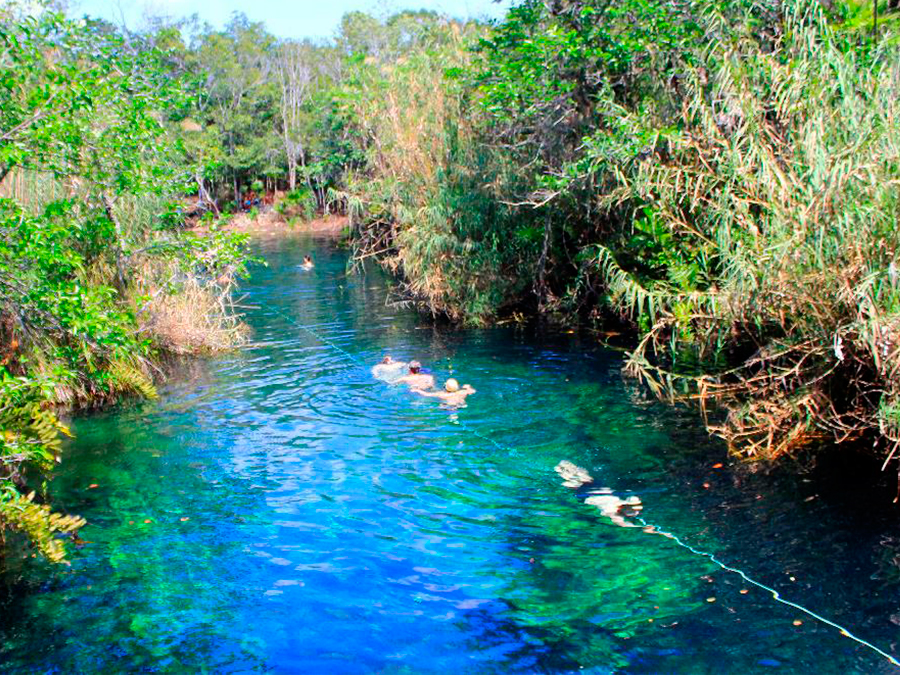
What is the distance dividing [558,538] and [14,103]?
8963mm

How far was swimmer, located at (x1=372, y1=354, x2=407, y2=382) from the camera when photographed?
1487cm

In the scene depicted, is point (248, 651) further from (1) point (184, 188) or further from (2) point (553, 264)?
(2) point (553, 264)

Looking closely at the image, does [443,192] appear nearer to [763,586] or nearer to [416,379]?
[416,379]

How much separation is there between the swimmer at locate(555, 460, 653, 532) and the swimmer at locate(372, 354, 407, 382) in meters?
5.31

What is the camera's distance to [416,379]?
14.2 metres

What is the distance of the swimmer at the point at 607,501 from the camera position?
8891 mm

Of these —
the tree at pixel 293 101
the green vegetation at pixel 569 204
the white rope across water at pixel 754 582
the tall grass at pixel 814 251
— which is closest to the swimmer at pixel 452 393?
the white rope across water at pixel 754 582

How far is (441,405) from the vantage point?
13.3 m

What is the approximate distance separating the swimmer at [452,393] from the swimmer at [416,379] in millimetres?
201

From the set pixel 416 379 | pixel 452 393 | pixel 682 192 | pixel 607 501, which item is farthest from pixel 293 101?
pixel 607 501

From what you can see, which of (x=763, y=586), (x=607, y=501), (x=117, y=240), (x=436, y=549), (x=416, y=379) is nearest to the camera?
(x=763, y=586)

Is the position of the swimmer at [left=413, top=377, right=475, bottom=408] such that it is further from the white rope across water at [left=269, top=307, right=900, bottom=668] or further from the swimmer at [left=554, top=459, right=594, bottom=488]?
the swimmer at [left=554, top=459, right=594, bottom=488]

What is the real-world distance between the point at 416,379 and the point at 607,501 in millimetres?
5660

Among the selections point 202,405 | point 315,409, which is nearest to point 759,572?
point 315,409
